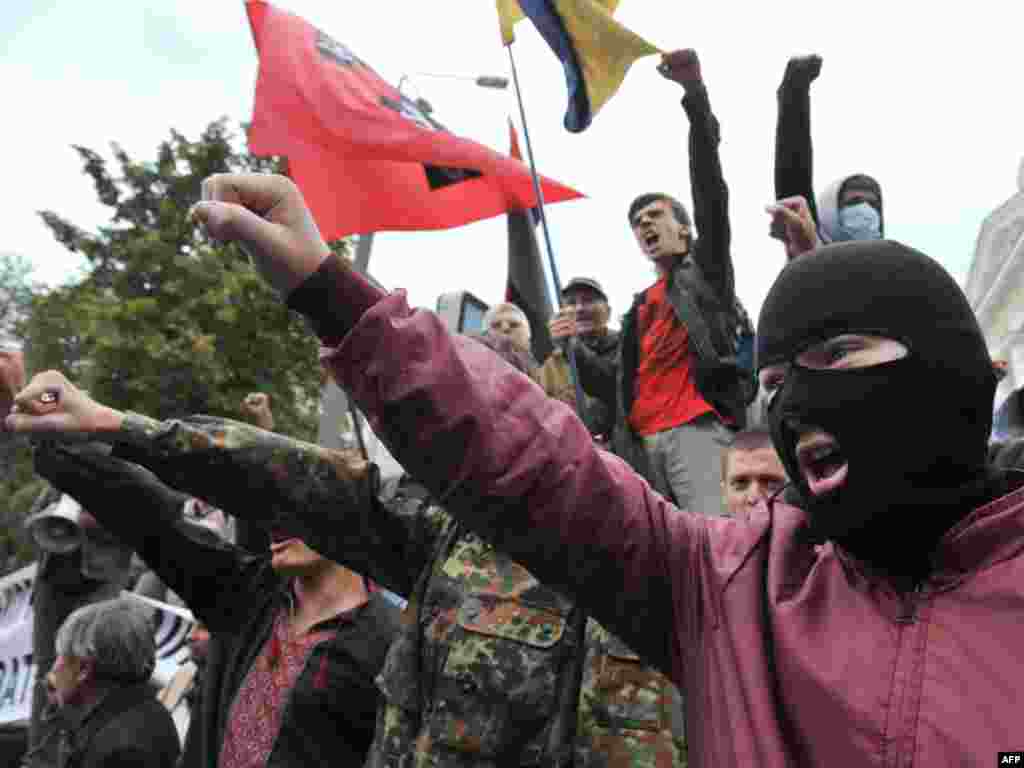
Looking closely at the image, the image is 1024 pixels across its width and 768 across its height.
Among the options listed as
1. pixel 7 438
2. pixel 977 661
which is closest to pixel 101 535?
pixel 7 438

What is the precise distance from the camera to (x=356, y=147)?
218 inches

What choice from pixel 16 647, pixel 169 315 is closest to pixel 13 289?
pixel 169 315

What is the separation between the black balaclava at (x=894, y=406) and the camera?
1292 millimetres

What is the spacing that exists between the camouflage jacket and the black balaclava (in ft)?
3.23

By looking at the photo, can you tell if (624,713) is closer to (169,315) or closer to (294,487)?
(294,487)

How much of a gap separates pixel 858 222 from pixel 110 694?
9.31ft

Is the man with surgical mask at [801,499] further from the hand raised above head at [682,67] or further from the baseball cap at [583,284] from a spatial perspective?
the baseball cap at [583,284]

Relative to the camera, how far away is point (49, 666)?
4312 mm

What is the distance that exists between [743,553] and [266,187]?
2.61 ft

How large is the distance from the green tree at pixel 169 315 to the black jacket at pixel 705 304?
46.2 feet

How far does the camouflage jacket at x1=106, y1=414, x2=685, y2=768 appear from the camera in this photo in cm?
211

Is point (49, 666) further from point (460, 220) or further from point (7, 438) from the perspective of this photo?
point (460, 220)

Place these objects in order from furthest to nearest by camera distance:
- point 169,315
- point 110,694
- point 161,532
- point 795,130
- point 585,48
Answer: point 169,315 < point 585,48 < point 110,694 < point 795,130 < point 161,532

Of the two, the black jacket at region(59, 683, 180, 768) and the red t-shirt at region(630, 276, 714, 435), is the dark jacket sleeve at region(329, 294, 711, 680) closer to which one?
the black jacket at region(59, 683, 180, 768)
